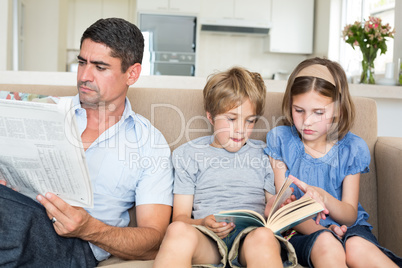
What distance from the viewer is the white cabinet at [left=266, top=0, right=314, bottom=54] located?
5699 millimetres

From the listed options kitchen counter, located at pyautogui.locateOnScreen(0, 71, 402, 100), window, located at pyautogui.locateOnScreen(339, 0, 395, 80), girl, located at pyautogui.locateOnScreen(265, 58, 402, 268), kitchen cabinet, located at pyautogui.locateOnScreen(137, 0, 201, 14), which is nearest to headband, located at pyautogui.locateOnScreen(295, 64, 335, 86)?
girl, located at pyautogui.locateOnScreen(265, 58, 402, 268)

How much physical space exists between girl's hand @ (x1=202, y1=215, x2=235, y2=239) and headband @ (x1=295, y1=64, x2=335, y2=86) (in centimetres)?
66

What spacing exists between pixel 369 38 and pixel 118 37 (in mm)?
2295

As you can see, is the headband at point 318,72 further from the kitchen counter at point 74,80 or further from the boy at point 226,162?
the kitchen counter at point 74,80

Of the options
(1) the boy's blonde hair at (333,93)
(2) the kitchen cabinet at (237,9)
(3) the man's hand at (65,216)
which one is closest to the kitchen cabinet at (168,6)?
(2) the kitchen cabinet at (237,9)

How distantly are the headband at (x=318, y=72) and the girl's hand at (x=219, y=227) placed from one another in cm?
66

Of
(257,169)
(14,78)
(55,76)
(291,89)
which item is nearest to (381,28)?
(291,89)

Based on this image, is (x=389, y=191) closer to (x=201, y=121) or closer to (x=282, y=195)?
(x=282, y=195)

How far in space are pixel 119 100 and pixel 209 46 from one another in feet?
15.1

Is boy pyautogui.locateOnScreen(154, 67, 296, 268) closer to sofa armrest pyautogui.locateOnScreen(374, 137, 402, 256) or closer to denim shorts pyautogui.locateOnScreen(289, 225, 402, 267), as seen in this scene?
denim shorts pyautogui.locateOnScreen(289, 225, 402, 267)

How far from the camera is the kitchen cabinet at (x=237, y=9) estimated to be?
5.59 metres

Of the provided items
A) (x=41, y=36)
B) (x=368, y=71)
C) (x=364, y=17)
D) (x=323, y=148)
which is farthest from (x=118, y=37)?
(x=41, y=36)

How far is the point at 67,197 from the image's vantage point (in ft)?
3.59

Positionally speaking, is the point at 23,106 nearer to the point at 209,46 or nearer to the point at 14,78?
the point at 14,78
